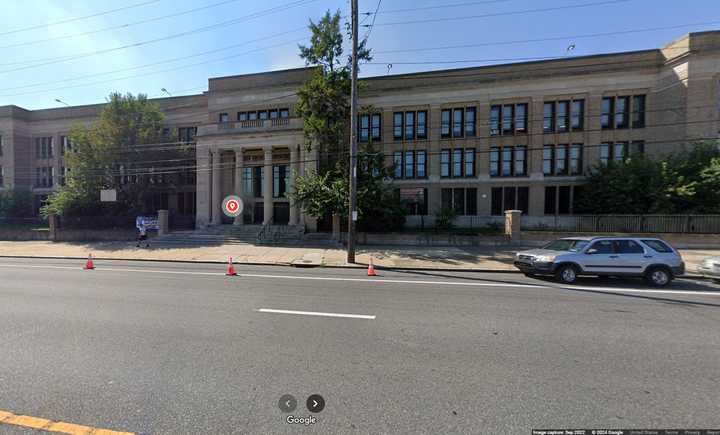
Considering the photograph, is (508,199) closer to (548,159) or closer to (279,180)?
(548,159)

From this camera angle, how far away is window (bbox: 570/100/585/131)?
75.8 feet

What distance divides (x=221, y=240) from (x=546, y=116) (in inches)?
1077

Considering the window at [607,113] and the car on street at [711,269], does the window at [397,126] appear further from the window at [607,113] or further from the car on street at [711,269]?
the car on street at [711,269]

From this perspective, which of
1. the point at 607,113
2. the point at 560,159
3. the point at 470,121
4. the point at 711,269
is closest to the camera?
the point at 711,269

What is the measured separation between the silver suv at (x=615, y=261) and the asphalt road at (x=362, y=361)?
153 cm

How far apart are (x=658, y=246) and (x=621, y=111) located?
20.2m

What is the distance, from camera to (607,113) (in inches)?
900

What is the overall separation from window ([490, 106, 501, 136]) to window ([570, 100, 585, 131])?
562cm

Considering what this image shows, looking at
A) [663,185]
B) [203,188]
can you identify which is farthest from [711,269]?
[203,188]

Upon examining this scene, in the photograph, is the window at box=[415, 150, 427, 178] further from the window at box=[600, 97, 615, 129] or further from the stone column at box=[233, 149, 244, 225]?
the stone column at box=[233, 149, 244, 225]

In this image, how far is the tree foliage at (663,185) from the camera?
637 inches

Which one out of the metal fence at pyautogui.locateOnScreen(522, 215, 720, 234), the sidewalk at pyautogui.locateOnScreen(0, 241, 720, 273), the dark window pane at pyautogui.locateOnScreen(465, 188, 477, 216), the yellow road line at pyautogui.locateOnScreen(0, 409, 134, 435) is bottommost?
the sidewalk at pyautogui.locateOnScreen(0, 241, 720, 273)

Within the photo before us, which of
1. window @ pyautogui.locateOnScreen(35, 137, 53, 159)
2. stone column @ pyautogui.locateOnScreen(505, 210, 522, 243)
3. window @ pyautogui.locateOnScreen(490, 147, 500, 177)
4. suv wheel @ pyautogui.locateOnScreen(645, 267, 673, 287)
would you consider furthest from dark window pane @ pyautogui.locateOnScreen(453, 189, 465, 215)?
window @ pyautogui.locateOnScreen(35, 137, 53, 159)

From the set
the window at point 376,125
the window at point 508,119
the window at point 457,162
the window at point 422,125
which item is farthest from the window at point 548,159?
the window at point 376,125
